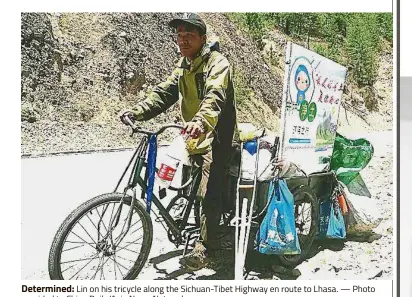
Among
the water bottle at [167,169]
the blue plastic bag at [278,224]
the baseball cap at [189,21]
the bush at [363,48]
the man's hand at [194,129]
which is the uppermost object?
the baseball cap at [189,21]

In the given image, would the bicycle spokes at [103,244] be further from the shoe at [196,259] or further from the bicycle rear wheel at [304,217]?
the bicycle rear wheel at [304,217]

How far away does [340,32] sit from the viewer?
1.54 metres

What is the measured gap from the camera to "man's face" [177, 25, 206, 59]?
153 cm

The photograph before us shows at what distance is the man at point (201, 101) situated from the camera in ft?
5.00

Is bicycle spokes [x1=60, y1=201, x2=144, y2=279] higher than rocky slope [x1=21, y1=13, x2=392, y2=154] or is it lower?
lower

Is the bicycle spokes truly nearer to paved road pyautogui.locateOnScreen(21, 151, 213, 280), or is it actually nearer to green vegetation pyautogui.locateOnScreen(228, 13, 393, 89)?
paved road pyautogui.locateOnScreen(21, 151, 213, 280)

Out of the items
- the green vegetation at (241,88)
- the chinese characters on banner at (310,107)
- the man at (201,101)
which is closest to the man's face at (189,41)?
the man at (201,101)

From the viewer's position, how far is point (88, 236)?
152 centimetres

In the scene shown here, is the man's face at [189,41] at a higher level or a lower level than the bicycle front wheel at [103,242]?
higher

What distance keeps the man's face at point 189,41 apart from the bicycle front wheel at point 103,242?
1.26ft
